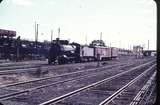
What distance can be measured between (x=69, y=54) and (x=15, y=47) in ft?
26.1

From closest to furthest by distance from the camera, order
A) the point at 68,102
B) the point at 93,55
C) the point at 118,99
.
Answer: the point at 68,102
the point at 118,99
the point at 93,55

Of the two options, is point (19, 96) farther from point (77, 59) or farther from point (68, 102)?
point (77, 59)

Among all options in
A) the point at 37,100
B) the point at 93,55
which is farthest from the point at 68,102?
the point at 93,55

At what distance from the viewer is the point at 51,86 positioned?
13.6m

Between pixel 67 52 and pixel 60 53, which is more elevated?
pixel 67 52

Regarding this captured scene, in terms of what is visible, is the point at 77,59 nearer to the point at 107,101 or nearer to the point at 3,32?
the point at 3,32

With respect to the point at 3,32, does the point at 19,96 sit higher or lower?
lower

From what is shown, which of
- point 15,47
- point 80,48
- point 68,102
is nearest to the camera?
point 68,102

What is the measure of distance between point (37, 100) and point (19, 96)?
1.14 m

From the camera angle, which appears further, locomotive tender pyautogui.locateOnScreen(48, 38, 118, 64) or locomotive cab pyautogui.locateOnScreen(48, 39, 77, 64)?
locomotive tender pyautogui.locateOnScreen(48, 38, 118, 64)

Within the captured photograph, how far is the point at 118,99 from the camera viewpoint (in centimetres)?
998

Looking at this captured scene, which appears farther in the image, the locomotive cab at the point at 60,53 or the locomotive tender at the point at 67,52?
the locomotive tender at the point at 67,52

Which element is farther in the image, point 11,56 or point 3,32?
point 11,56

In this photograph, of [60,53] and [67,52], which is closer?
[60,53]
